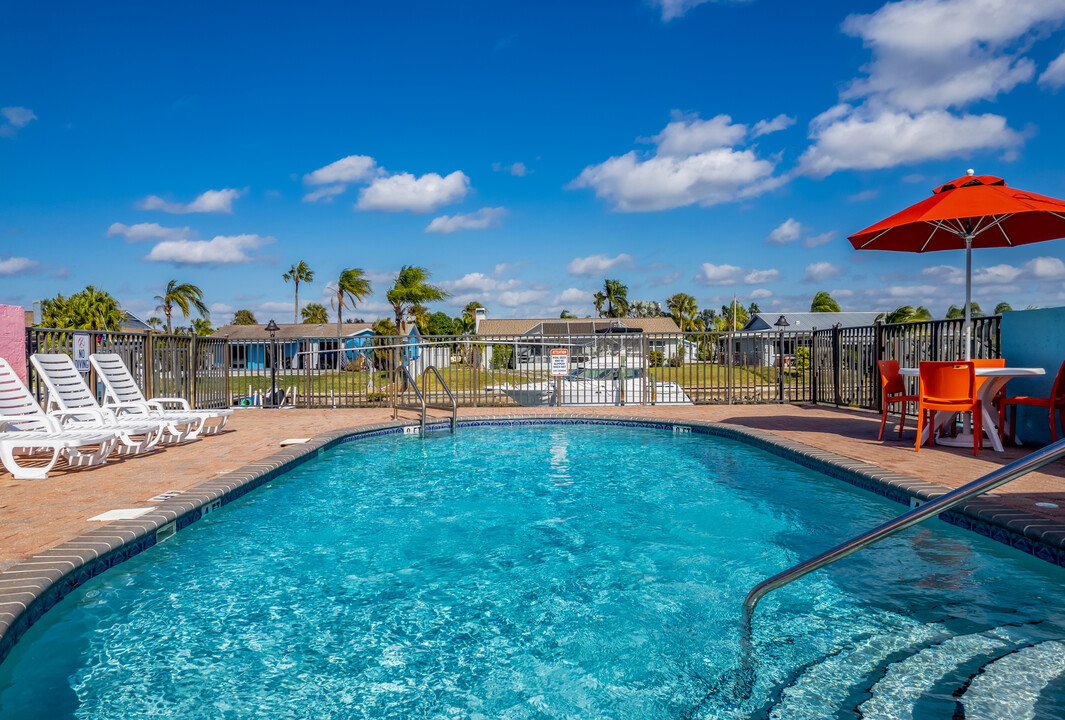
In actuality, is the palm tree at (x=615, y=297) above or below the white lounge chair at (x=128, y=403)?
above

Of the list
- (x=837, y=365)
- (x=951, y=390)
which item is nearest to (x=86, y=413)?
(x=951, y=390)

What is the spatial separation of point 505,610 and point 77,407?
19.1ft

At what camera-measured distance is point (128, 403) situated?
7.20m

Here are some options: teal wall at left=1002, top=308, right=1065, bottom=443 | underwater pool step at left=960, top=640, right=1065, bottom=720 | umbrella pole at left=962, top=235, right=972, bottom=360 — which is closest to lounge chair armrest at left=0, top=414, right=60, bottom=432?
underwater pool step at left=960, top=640, right=1065, bottom=720

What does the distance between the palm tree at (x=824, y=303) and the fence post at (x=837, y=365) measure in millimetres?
56361

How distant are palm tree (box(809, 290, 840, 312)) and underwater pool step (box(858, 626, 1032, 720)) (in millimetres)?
65595

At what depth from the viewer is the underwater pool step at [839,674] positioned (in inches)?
91.0

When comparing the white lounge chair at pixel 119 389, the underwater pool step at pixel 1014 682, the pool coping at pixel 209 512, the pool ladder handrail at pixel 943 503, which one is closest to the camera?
the pool ladder handrail at pixel 943 503

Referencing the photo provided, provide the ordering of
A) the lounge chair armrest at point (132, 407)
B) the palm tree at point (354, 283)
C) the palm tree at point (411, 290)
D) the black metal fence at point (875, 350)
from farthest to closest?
the palm tree at point (354, 283) → the palm tree at point (411, 290) → the black metal fence at point (875, 350) → the lounge chair armrest at point (132, 407)

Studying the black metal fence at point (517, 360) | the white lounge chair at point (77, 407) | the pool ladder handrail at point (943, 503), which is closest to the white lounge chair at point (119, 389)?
the white lounge chair at point (77, 407)

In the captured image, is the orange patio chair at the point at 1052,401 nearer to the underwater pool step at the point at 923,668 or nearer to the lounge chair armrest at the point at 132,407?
the underwater pool step at the point at 923,668

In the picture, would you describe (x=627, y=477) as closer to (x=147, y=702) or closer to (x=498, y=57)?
(x=147, y=702)

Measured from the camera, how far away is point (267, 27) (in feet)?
49.2

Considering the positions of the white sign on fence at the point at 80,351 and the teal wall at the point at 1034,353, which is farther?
the white sign on fence at the point at 80,351
